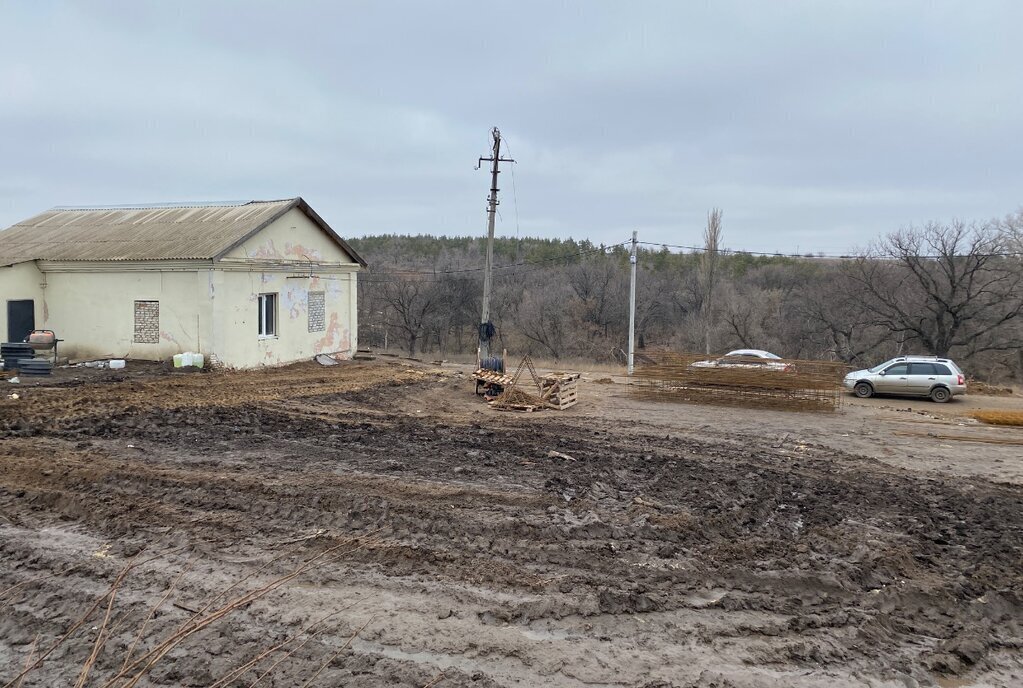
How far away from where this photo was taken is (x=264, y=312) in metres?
23.3

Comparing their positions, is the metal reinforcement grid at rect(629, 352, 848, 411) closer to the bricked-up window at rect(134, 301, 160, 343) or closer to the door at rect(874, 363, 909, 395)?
the door at rect(874, 363, 909, 395)

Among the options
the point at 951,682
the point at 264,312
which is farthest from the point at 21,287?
the point at 951,682

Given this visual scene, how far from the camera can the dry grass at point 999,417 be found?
1714cm

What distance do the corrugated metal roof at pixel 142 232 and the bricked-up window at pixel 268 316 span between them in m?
2.44

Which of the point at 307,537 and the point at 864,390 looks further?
the point at 864,390

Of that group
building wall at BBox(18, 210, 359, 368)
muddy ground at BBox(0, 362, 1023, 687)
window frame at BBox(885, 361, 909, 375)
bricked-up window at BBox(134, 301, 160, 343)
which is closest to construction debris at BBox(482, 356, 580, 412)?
muddy ground at BBox(0, 362, 1023, 687)

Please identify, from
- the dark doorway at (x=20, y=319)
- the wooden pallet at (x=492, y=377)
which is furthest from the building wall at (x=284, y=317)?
the wooden pallet at (x=492, y=377)

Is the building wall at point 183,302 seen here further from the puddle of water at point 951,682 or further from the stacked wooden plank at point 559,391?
→ the puddle of water at point 951,682

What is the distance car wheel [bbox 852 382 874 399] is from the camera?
22.6 metres

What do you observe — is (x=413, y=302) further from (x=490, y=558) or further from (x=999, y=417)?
(x=490, y=558)

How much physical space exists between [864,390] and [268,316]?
19.7 m

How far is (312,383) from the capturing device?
65.4 feet

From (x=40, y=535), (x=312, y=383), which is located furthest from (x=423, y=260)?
(x=40, y=535)

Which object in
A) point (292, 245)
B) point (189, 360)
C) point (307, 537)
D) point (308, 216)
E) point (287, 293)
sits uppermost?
point (308, 216)
